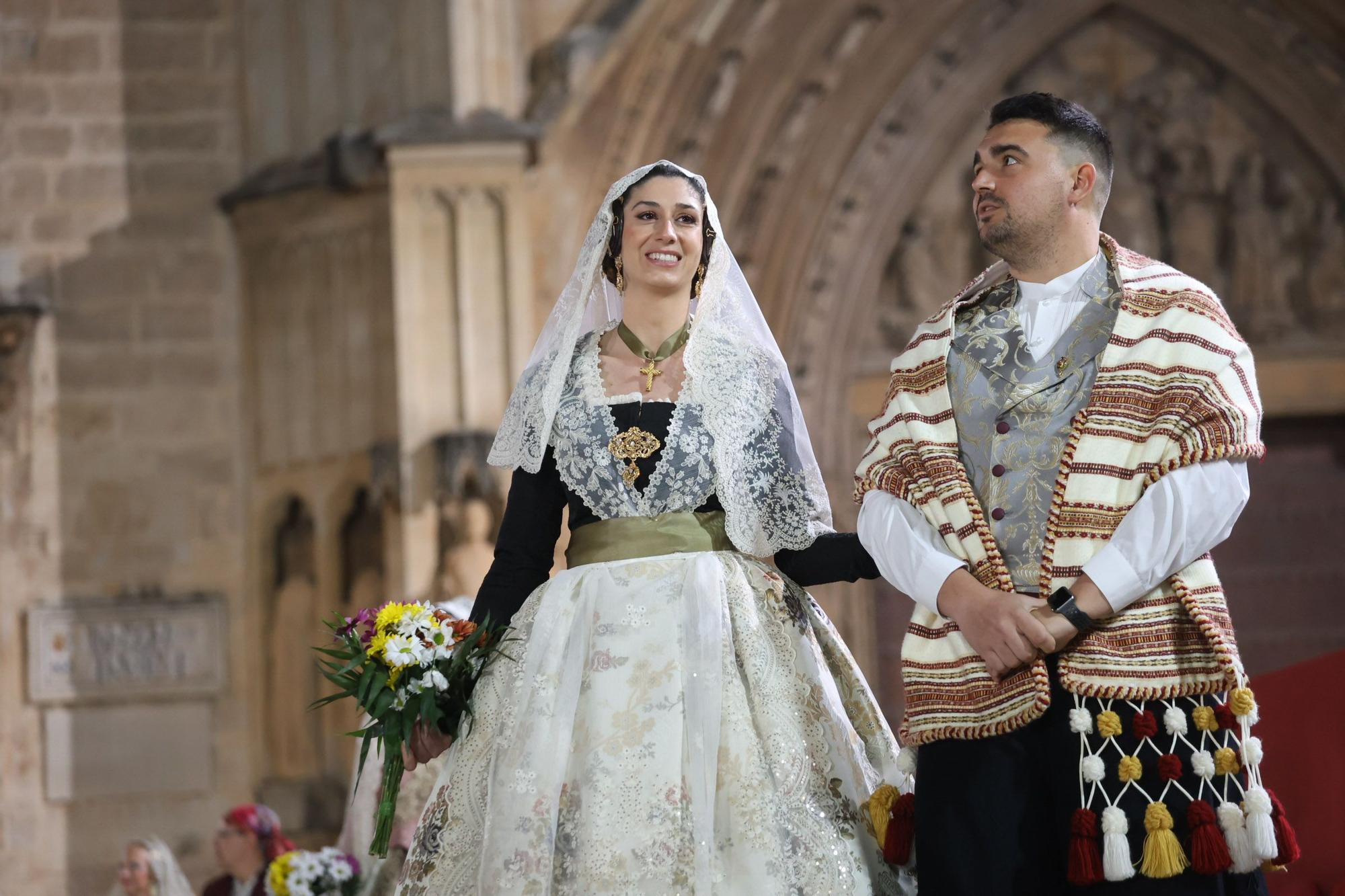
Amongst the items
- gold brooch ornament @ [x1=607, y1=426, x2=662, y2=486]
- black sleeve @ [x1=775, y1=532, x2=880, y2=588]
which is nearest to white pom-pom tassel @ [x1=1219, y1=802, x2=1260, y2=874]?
black sleeve @ [x1=775, y1=532, x2=880, y2=588]

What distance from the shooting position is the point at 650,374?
368cm

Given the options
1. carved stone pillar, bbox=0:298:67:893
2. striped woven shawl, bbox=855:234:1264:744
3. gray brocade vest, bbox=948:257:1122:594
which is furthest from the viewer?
carved stone pillar, bbox=0:298:67:893

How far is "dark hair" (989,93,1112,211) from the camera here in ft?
10.3

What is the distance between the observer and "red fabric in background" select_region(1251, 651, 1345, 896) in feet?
12.7

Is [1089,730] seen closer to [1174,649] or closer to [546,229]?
[1174,649]

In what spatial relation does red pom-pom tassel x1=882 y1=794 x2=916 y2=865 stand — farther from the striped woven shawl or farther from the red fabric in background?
the red fabric in background

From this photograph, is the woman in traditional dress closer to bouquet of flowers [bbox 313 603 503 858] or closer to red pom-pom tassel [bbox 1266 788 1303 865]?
bouquet of flowers [bbox 313 603 503 858]

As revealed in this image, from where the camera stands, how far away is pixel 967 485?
10.0 feet

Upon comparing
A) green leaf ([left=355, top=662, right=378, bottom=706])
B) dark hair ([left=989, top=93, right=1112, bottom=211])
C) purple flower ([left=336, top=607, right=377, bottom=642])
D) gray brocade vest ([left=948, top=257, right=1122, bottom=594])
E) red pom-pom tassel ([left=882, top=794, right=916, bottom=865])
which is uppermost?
dark hair ([left=989, top=93, right=1112, bottom=211])

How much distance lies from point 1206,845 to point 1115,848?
0.14 m

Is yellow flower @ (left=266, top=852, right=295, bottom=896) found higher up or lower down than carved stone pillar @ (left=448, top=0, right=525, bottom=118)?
lower down

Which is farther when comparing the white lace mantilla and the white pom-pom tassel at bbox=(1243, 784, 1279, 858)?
the white lace mantilla

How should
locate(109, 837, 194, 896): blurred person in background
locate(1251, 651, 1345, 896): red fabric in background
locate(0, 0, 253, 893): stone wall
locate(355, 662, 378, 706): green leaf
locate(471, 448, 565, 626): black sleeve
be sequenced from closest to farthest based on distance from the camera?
1. locate(355, 662, 378, 706): green leaf
2. locate(471, 448, 565, 626): black sleeve
3. locate(1251, 651, 1345, 896): red fabric in background
4. locate(109, 837, 194, 896): blurred person in background
5. locate(0, 0, 253, 893): stone wall

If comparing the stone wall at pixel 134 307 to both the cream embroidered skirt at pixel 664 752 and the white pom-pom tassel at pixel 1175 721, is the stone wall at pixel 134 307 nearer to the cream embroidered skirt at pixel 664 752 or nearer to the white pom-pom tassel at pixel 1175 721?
the cream embroidered skirt at pixel 664 752
